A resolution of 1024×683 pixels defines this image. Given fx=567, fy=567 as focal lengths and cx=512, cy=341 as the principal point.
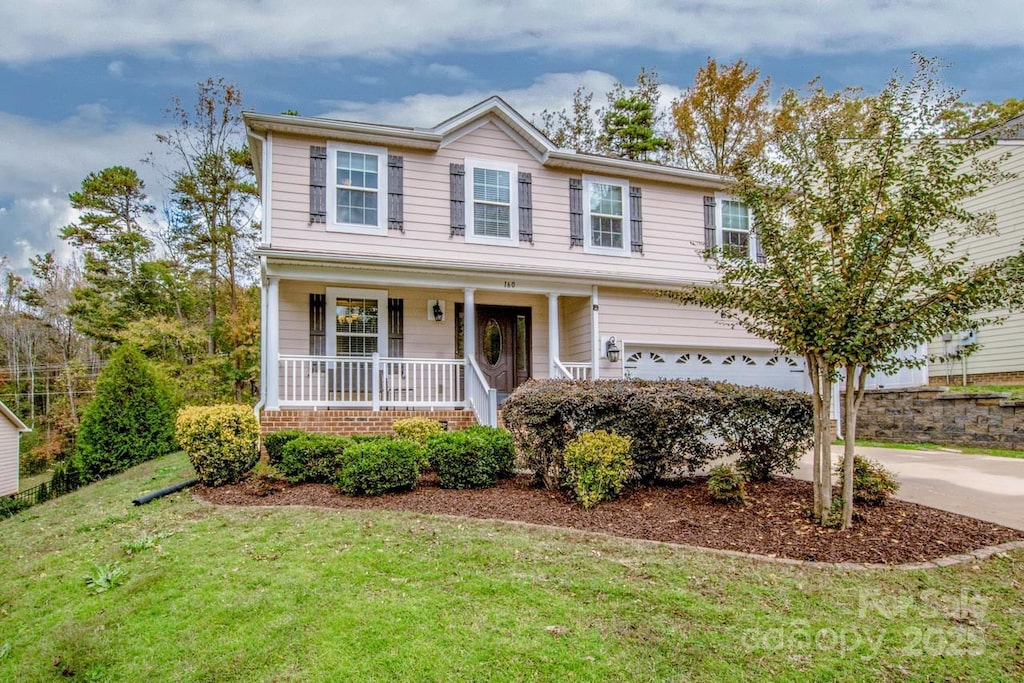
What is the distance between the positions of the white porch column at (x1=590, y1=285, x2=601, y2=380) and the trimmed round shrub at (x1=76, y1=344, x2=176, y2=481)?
8347 mm

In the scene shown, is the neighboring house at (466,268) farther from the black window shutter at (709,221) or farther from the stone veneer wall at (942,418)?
the stone veneer wall at (942,418)

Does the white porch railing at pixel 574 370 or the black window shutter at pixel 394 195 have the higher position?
the black window shutter at pixel 394 195

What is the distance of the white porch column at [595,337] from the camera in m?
10.8

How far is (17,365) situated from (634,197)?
2124 centimetres

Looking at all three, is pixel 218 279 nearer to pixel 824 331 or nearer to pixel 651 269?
pixel 651 269

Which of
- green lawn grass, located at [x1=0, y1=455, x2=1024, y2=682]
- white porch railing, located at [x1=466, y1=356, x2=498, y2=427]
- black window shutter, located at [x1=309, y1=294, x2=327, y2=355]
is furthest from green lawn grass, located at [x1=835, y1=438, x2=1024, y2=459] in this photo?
black window shutter, located at [x1=309, y1=294, x2=327, y2=355]

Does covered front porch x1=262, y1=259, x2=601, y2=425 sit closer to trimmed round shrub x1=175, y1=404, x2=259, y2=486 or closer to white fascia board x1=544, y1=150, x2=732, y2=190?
trimmed round shrub x1=175, y1=404, x2=259, y2=486

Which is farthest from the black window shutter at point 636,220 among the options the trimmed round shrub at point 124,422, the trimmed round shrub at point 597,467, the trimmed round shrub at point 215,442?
the trimmed round shrub at point 124,422

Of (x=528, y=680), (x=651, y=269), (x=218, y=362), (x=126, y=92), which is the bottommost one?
(x=528, y=680)

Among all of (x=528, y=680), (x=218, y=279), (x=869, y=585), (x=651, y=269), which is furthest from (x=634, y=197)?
(x=218, y=279)

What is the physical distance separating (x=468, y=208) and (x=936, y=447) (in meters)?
9.47

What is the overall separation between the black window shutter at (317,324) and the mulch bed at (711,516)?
377 cm

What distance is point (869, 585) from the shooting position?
368 cm

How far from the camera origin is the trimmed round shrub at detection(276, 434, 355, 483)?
646 centimetres
